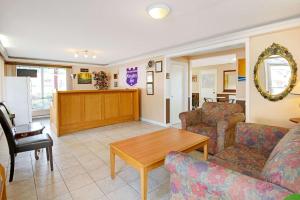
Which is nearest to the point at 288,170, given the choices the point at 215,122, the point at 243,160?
the point at 243,160

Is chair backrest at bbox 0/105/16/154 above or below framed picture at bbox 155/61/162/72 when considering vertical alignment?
below

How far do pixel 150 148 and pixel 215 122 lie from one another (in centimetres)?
169

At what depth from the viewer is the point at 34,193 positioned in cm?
188

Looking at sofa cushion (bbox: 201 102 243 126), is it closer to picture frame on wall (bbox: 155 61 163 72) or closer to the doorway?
the doorway

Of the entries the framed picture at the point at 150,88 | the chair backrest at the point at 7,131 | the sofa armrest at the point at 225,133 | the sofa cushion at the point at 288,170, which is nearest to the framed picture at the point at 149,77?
the framed picture at the point at 150,88

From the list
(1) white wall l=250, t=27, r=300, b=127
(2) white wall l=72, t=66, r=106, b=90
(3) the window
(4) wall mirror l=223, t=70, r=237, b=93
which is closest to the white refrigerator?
(3) the window

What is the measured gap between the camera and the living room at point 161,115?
1265 millimetres

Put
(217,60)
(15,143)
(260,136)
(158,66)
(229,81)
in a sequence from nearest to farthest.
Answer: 1. (260,136)
2. (15,143)
3. (158,66)
4. (217,60)
5. (229,81)

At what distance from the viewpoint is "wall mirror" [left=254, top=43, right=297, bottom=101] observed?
2.77 meters

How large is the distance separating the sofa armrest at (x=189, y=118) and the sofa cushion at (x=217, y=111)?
145 mm

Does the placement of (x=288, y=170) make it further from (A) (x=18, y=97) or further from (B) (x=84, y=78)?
(B) (x=84, y=78)

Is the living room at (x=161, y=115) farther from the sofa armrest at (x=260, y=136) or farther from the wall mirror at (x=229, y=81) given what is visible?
the wall mirror at (x=229, y=81)

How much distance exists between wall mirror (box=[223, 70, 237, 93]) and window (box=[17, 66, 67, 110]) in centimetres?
723

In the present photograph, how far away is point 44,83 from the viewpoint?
6707 millimetres
